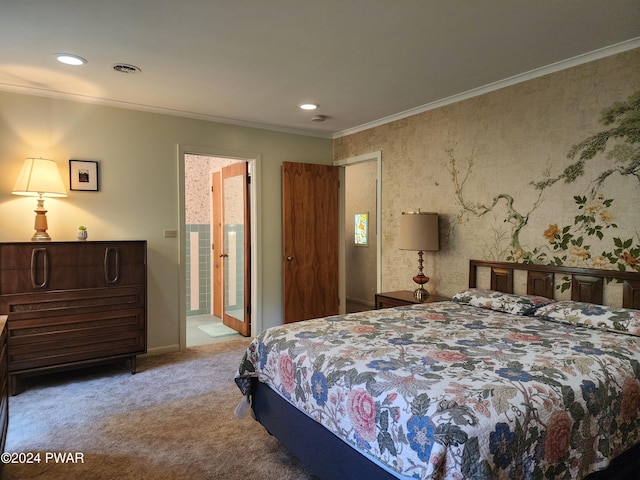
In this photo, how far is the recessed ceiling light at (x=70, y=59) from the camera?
2730mm

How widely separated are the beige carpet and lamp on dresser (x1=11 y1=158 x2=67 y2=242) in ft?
4.21

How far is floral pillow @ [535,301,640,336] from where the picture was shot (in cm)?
227

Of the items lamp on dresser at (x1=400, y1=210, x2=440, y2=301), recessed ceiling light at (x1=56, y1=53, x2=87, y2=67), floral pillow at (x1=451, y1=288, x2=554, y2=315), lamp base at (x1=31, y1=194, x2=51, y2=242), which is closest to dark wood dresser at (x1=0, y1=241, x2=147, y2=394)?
lamp base at (x1=31, y1=194, x2=51, y2=242)

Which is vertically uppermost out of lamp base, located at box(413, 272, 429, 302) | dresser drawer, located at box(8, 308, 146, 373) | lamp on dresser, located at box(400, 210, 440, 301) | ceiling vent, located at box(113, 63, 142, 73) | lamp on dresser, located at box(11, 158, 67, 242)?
ceiling vent, located at box(113, 63, 142, 73)

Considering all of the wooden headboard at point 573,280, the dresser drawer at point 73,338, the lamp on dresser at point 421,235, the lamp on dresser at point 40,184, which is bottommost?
the dresser drawer at point 73,338

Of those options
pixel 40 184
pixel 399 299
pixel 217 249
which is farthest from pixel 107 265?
pixel 399 299

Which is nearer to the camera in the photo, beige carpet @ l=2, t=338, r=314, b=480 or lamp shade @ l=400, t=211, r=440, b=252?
beige carpet @ l=2, t=338, r=314, b=480

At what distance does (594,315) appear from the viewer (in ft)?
7.97

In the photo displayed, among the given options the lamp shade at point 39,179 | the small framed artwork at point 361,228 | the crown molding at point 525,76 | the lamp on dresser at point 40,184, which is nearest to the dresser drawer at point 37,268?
the lamp on dresser at point 40,184

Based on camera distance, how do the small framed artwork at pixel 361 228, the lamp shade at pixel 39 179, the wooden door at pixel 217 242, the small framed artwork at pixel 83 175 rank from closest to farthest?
the lamp shade at pixel 39 179
the small framed artwork at pixel 83 175
the wooden door at pixel 217 242
the small framed artwork at pixel 361 228

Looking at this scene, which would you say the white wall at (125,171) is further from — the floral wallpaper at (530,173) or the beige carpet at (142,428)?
the floral wallpaper at (530,173)

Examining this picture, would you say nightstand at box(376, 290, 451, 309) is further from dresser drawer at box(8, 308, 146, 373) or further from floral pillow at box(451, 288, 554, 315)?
dresser drawer at box(8, 308, 146, 373)

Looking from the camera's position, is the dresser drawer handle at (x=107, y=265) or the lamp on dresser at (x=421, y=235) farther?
the lamp on dresser at (x=421, y=235)

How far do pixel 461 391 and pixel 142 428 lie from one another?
2.08m
